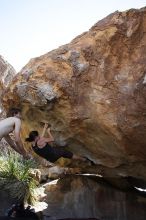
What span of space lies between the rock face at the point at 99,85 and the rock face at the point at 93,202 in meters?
2.69

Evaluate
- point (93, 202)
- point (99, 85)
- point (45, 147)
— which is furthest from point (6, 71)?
point (99, 85)

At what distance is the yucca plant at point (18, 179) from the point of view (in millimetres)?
13031

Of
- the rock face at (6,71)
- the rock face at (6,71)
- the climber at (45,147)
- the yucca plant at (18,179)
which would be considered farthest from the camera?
the rock face at (6,71)

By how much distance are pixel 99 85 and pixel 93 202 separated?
4.74 m

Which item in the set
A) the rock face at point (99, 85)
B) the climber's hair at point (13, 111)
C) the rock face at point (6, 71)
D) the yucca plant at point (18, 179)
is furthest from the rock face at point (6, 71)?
the rock face at point (99, 85)

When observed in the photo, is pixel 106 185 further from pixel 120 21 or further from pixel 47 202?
pixel 120 21

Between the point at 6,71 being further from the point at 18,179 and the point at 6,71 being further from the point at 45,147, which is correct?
the point at 45,147

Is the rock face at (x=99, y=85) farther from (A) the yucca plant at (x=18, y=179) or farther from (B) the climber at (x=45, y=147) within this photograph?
(A) the yucca plant at (x=18, y=179)

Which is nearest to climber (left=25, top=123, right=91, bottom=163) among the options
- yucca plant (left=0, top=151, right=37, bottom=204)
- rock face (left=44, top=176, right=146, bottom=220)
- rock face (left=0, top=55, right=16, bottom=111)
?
rock face (left=44, top=176, right=146, bottom=220)

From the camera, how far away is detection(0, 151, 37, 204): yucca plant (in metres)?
13.0

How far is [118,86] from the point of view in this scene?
28.0 feet

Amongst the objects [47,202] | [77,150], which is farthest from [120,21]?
[47,202]

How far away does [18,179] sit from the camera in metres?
13.5

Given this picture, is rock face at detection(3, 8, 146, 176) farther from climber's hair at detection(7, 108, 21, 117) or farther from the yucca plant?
the yucca plant
